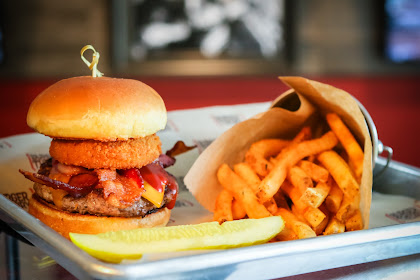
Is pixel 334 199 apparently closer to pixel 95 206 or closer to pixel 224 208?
pixel 224 208

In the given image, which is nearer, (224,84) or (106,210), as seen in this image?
(106,210)

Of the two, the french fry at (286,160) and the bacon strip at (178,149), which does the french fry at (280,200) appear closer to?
the french fry at (286,160)

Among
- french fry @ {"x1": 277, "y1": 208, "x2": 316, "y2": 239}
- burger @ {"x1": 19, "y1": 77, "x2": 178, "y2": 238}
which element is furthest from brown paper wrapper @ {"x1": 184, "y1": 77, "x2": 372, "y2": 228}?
french fry @ {"x1": 277, "y1": 208, "x2": 316, "y2": 239}

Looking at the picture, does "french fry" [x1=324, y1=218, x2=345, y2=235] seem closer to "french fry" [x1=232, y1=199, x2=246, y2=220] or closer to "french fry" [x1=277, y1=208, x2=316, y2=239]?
"french fry" [x1=277, y1=208, x2=316, y2=239]

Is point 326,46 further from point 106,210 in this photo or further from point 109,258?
point 109,258

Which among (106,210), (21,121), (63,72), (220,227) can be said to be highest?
(220,227)

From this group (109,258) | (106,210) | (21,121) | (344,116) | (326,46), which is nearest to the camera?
(109,258)

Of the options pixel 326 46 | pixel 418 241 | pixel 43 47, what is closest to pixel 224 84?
pixel 326 46
